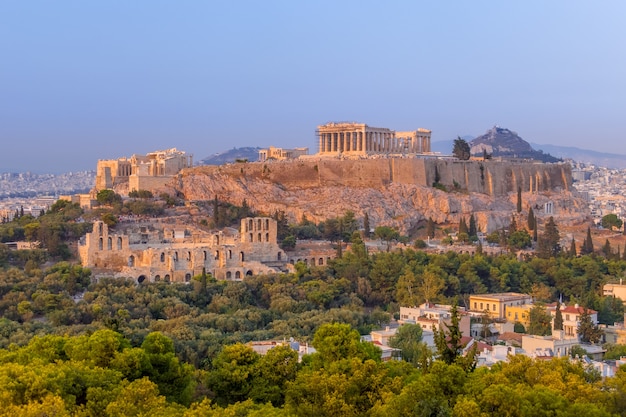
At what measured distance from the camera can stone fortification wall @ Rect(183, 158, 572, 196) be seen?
6291cm

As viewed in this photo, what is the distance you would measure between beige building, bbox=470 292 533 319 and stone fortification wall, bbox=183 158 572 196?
22.1 meters

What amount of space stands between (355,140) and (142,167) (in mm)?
16914

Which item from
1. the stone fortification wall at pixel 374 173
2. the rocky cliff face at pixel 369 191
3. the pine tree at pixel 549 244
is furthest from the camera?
the stone fortification wall at pixel 374 173

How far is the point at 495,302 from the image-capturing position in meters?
40.3

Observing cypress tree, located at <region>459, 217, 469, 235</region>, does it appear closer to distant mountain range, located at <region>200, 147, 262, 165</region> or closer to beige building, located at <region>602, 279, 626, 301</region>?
beige building, located at <region>602, 279, 626, 301</region>

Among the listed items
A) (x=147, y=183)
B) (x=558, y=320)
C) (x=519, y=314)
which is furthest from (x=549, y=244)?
(x=147, y=183)

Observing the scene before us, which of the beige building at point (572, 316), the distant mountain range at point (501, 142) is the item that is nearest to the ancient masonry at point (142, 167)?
the beige building at point (572, 316)

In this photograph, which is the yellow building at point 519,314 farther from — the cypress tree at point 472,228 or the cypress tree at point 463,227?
the cypress tree at point 472,228

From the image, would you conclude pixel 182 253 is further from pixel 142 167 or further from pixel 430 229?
pixel 142 167

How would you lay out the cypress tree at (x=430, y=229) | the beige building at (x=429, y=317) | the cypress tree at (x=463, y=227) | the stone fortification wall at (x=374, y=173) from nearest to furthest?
the beige building at (x=429, y=317)
the cypress tree at (x=463, y=227)
the cypress tree at (x=430, y=229)
the stone fortification wall at (x=374, y=173)

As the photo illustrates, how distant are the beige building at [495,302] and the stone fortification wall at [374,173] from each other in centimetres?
2211

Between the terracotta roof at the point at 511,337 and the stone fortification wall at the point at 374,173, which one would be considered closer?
the terracotta roof at the point at 511,337

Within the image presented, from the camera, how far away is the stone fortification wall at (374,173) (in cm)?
6291

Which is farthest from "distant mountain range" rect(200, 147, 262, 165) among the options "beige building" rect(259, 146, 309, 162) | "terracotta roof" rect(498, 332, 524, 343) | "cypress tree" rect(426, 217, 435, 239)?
"terracotta roof" rect(498, 332, 524, 343)
